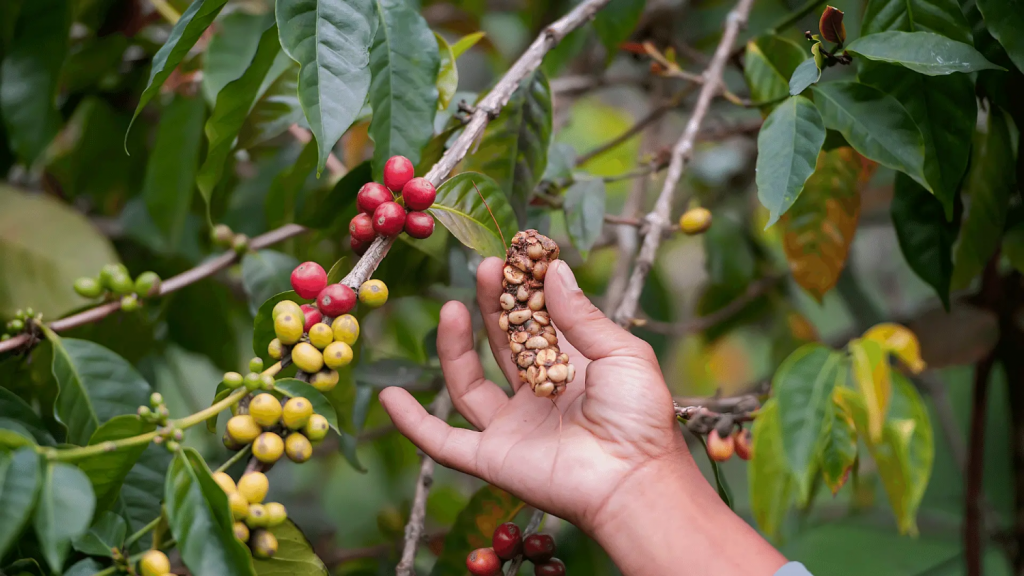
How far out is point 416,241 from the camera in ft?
2.93

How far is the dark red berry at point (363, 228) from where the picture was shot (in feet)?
2.41

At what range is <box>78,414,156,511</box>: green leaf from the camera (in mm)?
644

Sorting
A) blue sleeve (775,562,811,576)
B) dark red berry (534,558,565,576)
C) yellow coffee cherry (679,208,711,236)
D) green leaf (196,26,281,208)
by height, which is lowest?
dark red berry (534,558,565,576)

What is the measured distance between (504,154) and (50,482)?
599mm

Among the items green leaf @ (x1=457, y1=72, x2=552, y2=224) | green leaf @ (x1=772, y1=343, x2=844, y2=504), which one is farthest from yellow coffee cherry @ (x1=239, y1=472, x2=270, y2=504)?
green leaf @ (x1=772, y1=343, x2=844, y2=504)

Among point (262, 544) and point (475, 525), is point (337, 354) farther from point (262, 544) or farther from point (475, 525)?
point (475, 525)

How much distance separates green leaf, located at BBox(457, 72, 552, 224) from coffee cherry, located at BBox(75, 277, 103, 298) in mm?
506

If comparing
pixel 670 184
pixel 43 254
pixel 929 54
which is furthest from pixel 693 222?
pixel 43 254

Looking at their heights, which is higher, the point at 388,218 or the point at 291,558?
the point at 388,218

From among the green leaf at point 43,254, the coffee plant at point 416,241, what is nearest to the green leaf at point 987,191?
the coffee plant at point 416,241

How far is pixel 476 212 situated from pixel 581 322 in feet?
0.56

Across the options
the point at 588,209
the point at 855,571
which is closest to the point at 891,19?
the point at 588,209

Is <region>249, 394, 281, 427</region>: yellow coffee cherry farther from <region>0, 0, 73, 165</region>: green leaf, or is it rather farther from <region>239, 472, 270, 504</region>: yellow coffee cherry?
<region>0, 0, 73, 165</region>: green leaf

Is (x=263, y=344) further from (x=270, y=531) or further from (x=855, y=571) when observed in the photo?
(x=855, y=571)
